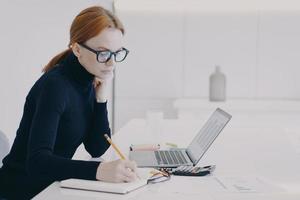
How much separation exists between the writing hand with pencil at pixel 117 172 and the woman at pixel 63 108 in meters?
0.03

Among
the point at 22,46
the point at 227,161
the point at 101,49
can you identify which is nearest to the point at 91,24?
the point at 101,49

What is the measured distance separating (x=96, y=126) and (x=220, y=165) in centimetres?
57

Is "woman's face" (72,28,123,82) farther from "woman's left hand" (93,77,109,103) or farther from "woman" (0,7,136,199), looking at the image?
"woman's left hand" (93,77,109,103)

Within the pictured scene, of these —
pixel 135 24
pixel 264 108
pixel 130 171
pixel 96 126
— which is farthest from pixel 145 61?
pixel 130 171

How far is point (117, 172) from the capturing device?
140 cm

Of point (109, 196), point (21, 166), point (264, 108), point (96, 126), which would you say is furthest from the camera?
point (264, 108)

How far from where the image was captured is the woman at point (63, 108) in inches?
60.7

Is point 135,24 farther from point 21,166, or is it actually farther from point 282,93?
point 21,166

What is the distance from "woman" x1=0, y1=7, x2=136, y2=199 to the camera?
5.06ft

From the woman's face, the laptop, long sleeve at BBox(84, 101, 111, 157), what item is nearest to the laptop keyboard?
the laptop

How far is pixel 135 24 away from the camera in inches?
168

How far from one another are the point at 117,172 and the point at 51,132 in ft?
0.98

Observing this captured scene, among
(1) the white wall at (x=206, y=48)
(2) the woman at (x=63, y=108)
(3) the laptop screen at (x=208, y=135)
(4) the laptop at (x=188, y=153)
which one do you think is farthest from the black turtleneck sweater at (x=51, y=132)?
(1) the white wall at (x=206, y=48)

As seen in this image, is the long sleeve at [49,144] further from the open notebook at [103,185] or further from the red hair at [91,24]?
the red hair at [91,24]
